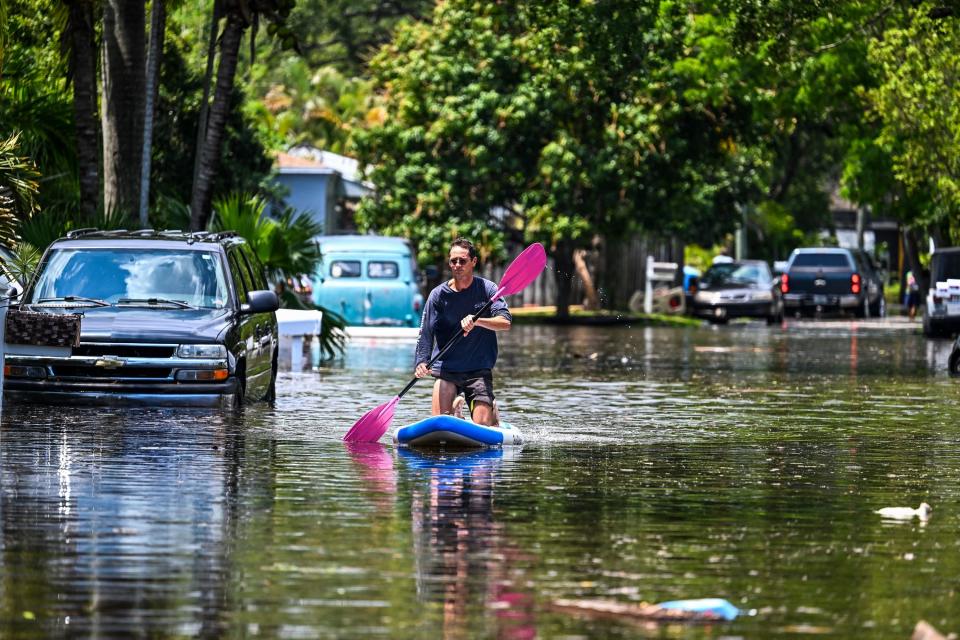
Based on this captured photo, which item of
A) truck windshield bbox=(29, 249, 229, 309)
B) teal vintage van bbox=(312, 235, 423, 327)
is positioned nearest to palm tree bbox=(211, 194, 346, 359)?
truck windshield bbox=(29, 249, 229, 309)

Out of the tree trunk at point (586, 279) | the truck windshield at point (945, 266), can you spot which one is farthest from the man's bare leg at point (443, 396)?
the tree trunk at point (586, 279)

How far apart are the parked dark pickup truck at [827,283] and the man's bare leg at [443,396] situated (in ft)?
A: 141

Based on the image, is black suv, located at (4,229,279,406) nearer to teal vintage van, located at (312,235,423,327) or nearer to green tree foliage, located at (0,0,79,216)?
green tree foliage, located at (0,0,79,216)

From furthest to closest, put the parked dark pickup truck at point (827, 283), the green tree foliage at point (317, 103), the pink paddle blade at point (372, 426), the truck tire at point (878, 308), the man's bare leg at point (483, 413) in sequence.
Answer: the green tree foliage at point (317, 103) → the truck tire at point (878, 308) → the parked dark pickup truck at point (827, 283) → the pink paddle blade at point (372, 426) → the man's bare leg at point (483, 413)

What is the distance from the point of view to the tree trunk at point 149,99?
28.4m

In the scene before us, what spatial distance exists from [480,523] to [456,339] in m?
4.91

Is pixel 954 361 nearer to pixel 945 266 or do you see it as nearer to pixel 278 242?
pixel 278 242

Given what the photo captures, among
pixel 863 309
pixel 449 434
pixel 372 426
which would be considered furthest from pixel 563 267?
pixel 449 434

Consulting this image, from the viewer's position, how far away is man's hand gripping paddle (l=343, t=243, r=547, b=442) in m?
16.4

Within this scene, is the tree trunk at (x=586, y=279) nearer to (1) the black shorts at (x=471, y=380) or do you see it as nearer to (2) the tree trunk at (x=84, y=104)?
(2) the tree trunk at (x=84, y=104)

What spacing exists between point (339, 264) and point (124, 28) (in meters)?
9.70

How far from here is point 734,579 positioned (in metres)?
9.67

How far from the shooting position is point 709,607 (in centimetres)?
865

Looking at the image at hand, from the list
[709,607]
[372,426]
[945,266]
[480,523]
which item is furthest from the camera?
[945,266]
